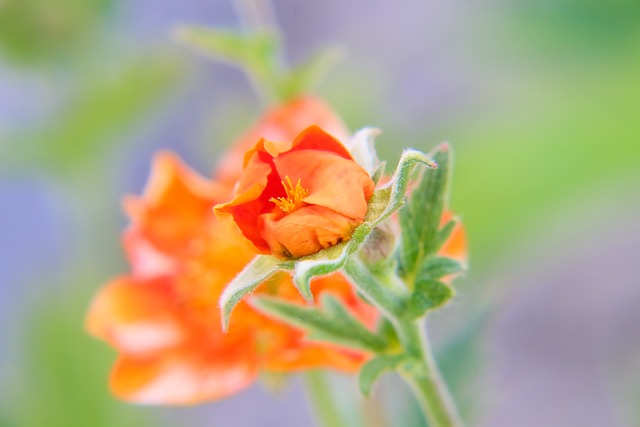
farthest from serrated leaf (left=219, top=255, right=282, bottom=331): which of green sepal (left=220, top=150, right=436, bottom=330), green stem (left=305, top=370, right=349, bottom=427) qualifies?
green stem (left=305, top=370, right=349, bottom=427)

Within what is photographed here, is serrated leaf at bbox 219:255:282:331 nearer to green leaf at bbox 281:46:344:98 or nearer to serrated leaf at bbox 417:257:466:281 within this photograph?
serrated leaf at bbox 417:257:466:281

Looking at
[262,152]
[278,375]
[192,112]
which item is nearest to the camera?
[262,152]

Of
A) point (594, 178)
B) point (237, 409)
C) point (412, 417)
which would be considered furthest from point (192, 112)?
point (412, 417)

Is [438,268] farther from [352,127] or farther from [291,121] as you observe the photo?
[352,127]

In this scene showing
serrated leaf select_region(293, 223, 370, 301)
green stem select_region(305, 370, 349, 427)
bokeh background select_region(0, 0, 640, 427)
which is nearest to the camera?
serrated leaf select_region(293, 223, 370, 301)

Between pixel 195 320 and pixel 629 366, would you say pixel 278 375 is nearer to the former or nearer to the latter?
pixel 195 320

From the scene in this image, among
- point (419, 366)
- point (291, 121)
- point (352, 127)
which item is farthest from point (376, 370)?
point (352, 127)
